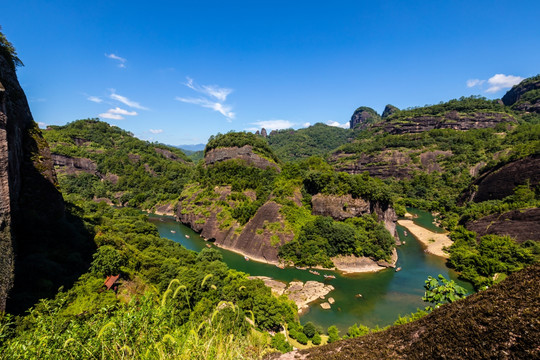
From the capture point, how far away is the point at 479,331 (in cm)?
254

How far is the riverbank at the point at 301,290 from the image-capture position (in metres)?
A: 24.5

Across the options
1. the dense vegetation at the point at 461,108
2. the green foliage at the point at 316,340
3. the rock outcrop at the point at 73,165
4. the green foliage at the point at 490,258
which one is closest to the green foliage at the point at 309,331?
the green foliage at the point at 316,340

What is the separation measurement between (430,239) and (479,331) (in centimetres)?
4985

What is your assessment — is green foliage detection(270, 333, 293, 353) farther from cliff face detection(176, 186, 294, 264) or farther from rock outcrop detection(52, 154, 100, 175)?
rock outcrop detection(52, 154, 100, 175)

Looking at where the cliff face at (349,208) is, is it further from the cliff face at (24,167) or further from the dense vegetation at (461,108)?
the dense vegetation at (461,108)

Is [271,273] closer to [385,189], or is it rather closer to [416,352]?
[385,189]

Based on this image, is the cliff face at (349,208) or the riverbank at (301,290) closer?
the riverbank at (301,290)

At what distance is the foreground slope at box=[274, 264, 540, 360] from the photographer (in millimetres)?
2214

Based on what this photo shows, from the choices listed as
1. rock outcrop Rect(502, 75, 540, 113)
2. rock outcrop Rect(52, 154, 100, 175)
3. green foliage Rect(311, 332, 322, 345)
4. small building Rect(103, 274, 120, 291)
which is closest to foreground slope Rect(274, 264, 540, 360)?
green foliage Rect(311, 332, 322, 345)

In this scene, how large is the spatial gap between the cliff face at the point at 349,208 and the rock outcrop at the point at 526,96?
12463cm

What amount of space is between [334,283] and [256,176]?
119 feet

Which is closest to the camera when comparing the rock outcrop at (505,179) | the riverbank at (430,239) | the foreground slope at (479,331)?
the foreground slope at (479,331)

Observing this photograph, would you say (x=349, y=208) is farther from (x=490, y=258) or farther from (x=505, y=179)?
(x=505, y=179)

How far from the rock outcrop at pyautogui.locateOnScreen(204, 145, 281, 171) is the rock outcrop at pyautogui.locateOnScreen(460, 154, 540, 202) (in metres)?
47.6
